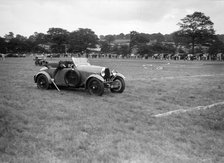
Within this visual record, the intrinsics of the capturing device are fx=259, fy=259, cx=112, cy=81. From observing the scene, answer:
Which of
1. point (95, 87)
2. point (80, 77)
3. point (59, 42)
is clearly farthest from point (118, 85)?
point (59, 42)

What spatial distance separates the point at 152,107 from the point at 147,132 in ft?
7.47

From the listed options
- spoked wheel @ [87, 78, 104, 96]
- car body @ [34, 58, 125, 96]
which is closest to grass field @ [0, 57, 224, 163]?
spoked wheel @ [87, 78, 104, 96]

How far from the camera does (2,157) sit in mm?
3430

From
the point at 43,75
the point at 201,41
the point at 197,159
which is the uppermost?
the point at 201,41

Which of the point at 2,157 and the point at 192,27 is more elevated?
the point at 192,27

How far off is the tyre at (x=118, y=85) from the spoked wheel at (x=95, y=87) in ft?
3.52

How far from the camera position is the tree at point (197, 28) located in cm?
6188

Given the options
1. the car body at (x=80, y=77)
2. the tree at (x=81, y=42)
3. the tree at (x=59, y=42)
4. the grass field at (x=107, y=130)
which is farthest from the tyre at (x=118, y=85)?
the tree at (x=59, y=42)

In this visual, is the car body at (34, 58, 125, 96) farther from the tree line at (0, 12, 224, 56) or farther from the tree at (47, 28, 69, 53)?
the tree at (47, 28, 69, 53)

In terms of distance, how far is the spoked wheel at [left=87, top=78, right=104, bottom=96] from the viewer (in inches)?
330

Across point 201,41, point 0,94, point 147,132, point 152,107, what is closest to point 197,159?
point 147,132

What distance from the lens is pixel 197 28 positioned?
62938 millimetres

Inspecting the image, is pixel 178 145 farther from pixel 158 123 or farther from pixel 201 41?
pixel 201 41

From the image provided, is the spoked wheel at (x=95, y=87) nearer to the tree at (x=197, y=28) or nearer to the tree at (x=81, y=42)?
the tree at (x=197, y=28)
